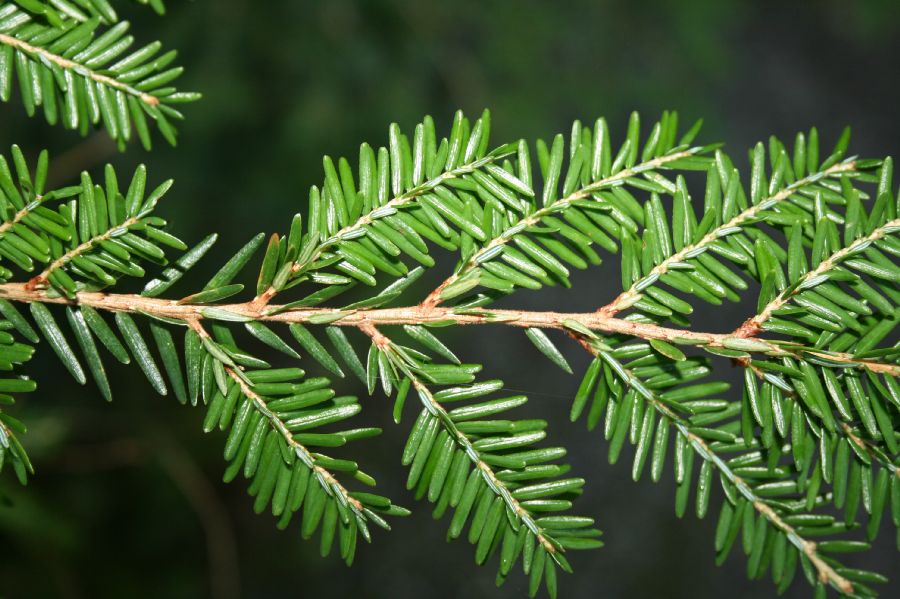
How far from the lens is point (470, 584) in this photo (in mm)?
2453

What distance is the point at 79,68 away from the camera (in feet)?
1.77

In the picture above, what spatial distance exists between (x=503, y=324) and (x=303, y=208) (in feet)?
5.29

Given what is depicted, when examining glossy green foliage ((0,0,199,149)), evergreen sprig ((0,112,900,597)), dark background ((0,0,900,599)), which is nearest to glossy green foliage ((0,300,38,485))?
evergreen sprig ((0,112,900,597))

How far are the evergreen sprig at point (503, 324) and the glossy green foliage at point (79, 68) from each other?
82mm

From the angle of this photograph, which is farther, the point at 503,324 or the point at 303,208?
the point at 303,208

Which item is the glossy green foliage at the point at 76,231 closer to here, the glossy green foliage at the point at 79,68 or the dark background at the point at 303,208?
the glossy green foliage at the point at 79,68

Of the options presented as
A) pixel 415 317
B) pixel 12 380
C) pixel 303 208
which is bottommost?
pixel 12 380

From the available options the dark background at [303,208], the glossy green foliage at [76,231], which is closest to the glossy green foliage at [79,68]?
the glossy green foliage at [76,231]

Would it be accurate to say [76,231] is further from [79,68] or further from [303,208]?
[303,208]

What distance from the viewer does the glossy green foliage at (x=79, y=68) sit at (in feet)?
1.71

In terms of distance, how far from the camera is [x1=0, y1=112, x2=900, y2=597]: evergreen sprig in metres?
0.49

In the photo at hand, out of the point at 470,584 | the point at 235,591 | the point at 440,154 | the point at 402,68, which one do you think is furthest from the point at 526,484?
the point at 470,584

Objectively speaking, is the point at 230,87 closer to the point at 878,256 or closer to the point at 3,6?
the point at 3,6

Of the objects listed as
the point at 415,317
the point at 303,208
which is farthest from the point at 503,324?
the point at 303,208
